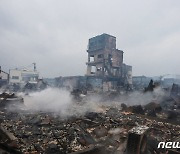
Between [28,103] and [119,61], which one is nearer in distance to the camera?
[28,103]

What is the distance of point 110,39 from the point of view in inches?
1667

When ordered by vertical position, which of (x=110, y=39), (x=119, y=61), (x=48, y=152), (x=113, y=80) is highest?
(x=110, y=39)

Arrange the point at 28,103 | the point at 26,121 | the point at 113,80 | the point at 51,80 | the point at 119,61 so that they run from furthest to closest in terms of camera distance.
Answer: the point at 51,80 → the point at 119,61 → the point at 113,80 → the point at 28,103 → the point at 26,121

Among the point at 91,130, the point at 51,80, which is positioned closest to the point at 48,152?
the point at 91,130

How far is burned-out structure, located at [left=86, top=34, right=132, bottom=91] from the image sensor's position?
136ft

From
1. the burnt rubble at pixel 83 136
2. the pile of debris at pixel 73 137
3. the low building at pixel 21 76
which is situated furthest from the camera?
the low building at pixel 21 76

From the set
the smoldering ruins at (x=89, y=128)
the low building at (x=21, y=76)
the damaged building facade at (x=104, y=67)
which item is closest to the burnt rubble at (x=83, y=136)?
the smoldering ruins at (x=89, y=128)

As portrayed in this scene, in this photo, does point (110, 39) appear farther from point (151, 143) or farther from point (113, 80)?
point (151, 143)

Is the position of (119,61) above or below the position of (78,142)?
above

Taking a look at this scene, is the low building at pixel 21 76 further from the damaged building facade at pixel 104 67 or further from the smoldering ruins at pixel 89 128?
the smoldering ruins at pixel 89 128

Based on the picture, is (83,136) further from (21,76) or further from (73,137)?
(21,76)

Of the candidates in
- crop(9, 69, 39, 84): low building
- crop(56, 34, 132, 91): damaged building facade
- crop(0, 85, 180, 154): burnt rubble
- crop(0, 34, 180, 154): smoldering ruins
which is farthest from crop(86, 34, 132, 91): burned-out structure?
crop(0, 85, 180, 154): burnt rubble

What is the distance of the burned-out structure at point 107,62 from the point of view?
136 feet

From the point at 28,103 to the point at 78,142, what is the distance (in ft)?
34.5
